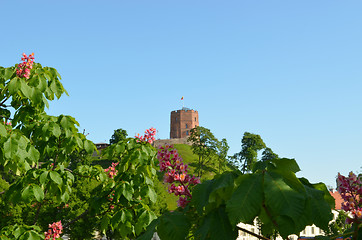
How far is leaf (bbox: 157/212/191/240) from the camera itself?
290 centimetres

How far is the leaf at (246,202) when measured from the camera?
8.20ft

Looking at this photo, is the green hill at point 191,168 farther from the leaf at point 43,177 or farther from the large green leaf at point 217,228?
the large green leaf at point 217,228

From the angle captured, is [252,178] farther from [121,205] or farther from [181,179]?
[121,205]

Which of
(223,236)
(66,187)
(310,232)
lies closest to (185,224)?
(223,236)

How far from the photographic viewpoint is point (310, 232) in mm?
95312

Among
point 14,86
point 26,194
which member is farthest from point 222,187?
point 14,86

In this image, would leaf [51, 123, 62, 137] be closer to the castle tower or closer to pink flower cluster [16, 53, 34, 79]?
pink flower cluster [16, 53, 34, 79]

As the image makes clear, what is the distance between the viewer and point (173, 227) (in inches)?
115

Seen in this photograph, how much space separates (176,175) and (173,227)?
90cm

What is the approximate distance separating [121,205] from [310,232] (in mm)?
96358

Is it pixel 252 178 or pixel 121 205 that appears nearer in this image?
Answer: pixel 252 178

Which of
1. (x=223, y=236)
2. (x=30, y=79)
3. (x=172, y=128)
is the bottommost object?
(x=223, y=236)

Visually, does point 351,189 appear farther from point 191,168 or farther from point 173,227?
point 191,168

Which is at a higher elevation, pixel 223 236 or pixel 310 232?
pixel 310 232
